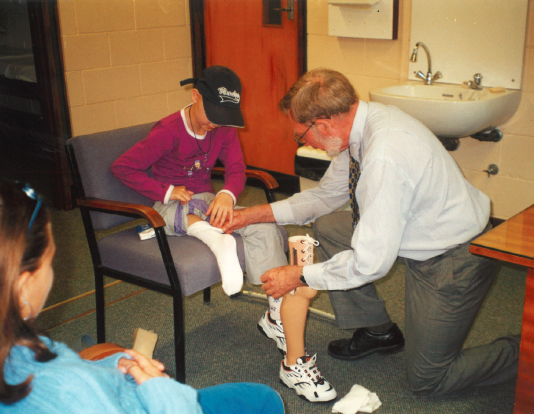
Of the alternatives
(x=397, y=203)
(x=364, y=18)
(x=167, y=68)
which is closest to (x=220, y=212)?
(x=397, y=203)

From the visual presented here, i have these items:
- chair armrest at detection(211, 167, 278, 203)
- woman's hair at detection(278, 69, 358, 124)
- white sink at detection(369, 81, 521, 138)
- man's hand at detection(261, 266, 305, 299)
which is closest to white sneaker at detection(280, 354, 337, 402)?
man's hand at detection(261, 266, 305, 299)

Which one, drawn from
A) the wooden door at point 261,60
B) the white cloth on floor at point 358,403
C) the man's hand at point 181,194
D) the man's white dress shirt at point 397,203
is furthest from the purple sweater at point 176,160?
the wooden door at point 261,60

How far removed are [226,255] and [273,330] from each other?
43 centimetres

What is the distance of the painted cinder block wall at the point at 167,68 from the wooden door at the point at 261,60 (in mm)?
172

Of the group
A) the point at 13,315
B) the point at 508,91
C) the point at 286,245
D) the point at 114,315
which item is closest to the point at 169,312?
the point at 114,315

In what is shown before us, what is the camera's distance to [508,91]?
261 centimetres

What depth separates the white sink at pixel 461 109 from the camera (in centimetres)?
245

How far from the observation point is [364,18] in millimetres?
3061

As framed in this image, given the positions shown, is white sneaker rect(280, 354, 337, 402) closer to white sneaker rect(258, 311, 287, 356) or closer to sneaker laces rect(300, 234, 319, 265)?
white sneaker rect(258, 311, 287, 356)

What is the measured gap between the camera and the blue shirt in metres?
0.76

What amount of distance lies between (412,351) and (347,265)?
44 centimetres

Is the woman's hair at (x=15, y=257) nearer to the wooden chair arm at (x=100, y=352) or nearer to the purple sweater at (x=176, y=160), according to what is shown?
the wooden chair arm at (x=100, y=352)

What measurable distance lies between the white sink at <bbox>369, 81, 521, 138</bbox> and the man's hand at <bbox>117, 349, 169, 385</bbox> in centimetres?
193

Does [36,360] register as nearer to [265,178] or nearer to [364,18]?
[265,178]
